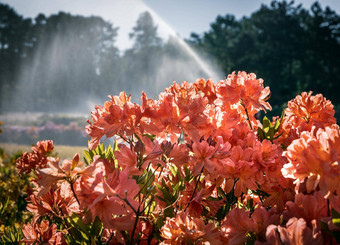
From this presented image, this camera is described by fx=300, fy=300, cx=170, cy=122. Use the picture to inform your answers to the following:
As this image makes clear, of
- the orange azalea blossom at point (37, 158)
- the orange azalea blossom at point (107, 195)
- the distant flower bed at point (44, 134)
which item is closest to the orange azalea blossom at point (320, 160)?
the orange azalea blossom at point (107, 195)

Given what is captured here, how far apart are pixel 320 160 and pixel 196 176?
0.47 meters

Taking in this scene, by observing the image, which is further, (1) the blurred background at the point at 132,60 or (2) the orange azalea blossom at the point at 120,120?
(1) the blurred background at the point at 132,60

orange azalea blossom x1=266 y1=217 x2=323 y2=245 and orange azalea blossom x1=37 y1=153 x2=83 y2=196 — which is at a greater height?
orange azalea blossom x1=37 y1=153 x2=83 y2=196

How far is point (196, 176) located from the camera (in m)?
1.11

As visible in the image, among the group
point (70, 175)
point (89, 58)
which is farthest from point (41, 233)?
point (89, 58)

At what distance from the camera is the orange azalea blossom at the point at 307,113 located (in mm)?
1357

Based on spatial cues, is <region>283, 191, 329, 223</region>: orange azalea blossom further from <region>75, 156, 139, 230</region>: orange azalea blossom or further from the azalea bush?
<region>75, 156, 139, 230</region>: orange azalea blossom

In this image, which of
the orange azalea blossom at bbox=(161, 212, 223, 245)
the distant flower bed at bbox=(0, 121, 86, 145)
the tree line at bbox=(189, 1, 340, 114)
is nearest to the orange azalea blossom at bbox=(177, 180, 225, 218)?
the orange azalea blossom at bbox=(161, 212, 223, 245)

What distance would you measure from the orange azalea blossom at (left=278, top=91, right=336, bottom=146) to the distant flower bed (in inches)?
726

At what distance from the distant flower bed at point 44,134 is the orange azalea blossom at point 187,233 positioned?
18.8 metres

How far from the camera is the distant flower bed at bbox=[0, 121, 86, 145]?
19062 mm

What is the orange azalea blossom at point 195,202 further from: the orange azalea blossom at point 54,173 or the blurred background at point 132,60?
the blurred background at point 132,60

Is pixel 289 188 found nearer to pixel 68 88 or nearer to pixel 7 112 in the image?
pixel 7 112

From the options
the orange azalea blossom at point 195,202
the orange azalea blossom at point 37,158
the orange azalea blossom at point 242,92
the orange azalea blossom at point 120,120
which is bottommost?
the orange azalea blossom at point 195,202
